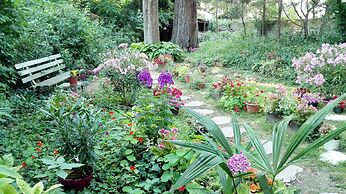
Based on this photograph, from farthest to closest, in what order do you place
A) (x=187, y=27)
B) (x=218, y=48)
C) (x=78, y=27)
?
1. (x=187, y=27)
2. (x=218, y=48)
3. (x=78, y=27)

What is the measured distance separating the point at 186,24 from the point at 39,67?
6554 millimetres

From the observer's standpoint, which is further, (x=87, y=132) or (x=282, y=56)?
(x=282, y=56)

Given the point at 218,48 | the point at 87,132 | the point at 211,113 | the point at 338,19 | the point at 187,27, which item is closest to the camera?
the point at 87,132

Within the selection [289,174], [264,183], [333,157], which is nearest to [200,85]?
[333,157]

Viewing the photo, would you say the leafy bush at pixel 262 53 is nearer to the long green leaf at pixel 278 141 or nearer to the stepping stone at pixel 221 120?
the stepping stone at pixel 221 120

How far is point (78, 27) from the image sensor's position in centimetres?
753

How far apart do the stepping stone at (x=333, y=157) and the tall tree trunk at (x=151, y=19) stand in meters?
7.63

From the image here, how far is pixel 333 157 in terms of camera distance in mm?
3451

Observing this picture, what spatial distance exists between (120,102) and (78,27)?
3.16 metres

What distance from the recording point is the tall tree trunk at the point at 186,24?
1115 centimetres

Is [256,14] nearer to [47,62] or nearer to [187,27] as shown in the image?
[187,27]

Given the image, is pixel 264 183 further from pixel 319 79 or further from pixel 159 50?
Answer: pixel 159 50

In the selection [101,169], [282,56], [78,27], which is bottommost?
[101,169]

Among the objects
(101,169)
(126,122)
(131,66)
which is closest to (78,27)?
(131,66)
